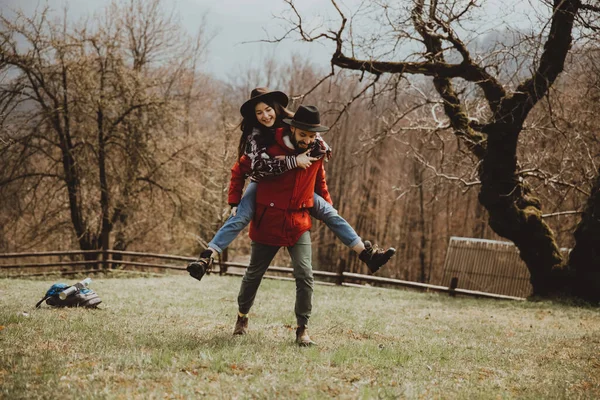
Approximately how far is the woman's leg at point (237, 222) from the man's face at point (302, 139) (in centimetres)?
57

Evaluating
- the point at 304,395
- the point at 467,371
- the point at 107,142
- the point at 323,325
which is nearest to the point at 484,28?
the point at 323,325

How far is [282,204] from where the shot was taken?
502cm

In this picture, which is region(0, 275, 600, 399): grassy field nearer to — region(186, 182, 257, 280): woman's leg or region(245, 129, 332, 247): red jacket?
region(186, 182, 257, 280): woman's leg

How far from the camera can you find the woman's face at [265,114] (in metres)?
5.20

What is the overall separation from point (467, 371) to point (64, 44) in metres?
19.7

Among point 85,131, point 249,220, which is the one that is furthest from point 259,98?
point 85,131

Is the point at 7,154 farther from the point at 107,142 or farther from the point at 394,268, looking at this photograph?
the point at 394,268

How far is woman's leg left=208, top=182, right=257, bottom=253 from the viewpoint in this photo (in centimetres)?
503

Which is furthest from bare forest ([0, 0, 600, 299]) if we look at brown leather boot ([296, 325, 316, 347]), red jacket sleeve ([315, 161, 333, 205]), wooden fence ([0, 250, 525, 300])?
brown leather boot ([296, 325, 316, 347])

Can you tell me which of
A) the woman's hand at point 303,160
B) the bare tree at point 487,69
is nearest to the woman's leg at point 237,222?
the woman's hand at point 303,160

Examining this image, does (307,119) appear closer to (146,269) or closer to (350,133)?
(146,269)

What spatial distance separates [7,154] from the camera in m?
18.8

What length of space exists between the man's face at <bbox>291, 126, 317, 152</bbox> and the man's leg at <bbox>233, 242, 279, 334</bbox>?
3.33ft

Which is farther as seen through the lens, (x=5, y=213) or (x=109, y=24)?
(x=109, y=24)
